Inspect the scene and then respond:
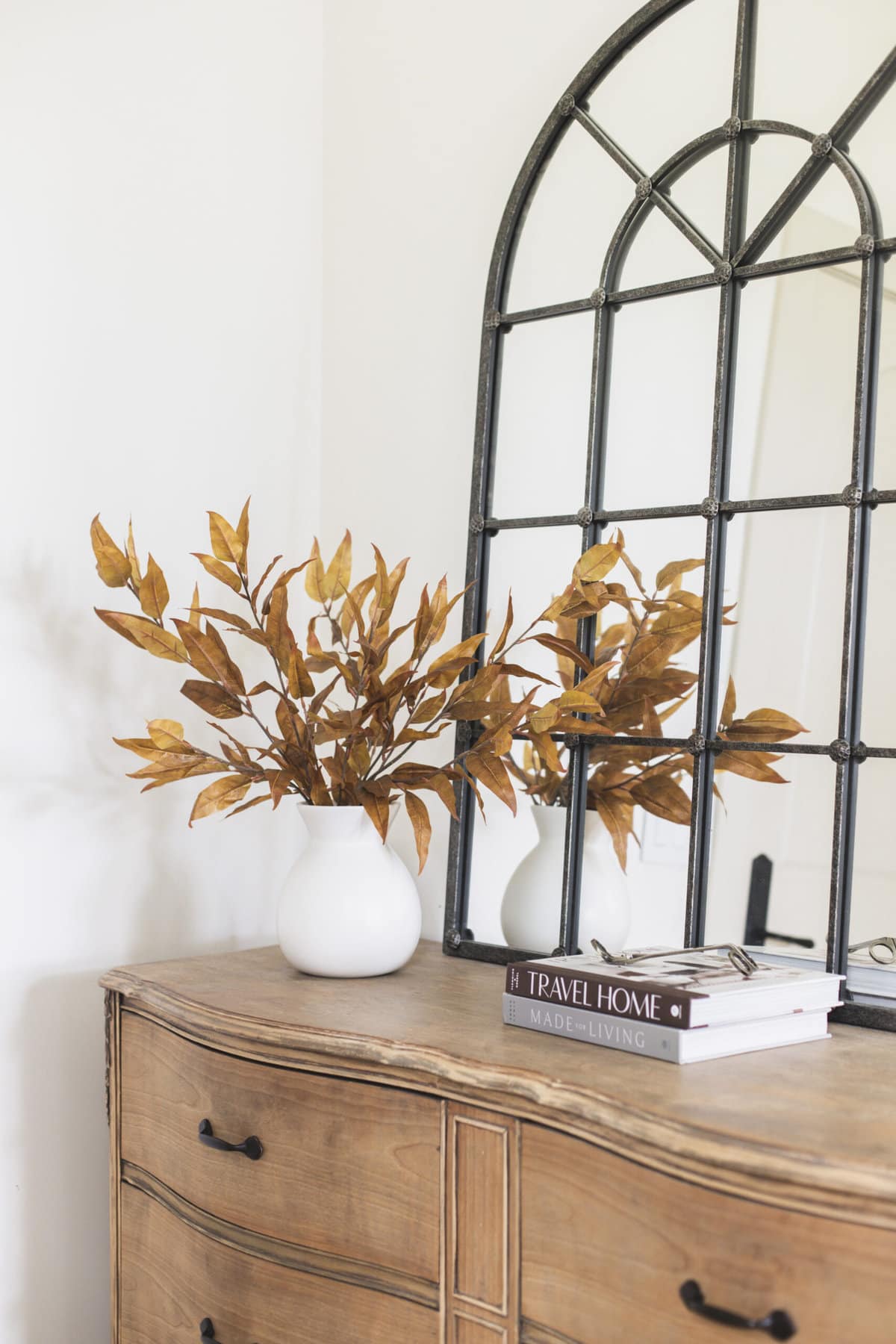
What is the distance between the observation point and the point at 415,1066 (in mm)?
1080

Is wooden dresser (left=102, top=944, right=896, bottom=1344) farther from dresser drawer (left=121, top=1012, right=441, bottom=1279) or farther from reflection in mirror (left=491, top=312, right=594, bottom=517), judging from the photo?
reflection in mirror (left=491, top=312, right=594, bottom=517)

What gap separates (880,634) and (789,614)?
0.32 ft

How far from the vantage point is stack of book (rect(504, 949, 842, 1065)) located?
3.43 ft

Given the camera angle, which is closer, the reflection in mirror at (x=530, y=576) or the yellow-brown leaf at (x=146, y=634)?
the yellow-brown leaf at (x=146, y=634)

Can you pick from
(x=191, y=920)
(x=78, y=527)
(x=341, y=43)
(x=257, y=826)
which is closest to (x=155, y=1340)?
(x=191, y=920)

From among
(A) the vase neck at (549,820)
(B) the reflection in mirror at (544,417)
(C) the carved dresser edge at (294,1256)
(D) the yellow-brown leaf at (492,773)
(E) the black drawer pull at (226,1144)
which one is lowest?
(C) the carved dresser edge at (294,1256)

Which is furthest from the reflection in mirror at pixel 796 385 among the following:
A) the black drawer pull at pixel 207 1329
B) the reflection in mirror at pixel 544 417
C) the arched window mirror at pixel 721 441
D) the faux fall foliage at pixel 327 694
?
the black drawer pull at pixel 207 1329

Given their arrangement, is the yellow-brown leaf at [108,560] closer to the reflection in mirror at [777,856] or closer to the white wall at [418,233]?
the white wall at [418,233]

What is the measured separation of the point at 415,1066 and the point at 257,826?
0.80 m

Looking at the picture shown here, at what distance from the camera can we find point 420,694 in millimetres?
1447

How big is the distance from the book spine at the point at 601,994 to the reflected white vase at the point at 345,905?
245mm

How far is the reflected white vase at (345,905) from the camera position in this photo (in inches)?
54.7

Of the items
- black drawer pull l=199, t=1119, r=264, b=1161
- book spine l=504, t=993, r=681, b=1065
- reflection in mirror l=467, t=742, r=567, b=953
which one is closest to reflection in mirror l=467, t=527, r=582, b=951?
reflection in mirror l=467, t=742, r=567, b=953

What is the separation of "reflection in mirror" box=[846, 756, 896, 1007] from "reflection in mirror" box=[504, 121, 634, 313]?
2.32 feet
